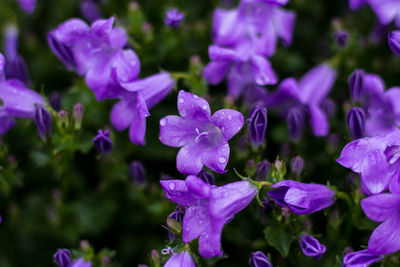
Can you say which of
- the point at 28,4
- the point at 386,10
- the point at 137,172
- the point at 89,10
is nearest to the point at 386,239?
the point at 137,172

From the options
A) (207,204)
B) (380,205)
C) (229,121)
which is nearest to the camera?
(380,205)

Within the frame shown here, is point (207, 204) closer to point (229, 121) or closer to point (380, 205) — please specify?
point (229, 121)

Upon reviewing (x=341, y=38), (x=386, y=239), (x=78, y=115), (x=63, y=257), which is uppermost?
(x=341, y=38)

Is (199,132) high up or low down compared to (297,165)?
up

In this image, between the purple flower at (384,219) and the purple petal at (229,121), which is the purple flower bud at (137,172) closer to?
the purple petal at (229,121)

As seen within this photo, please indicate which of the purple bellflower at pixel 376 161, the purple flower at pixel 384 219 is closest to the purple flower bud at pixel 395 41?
the purple bellflower at pixel 376 161

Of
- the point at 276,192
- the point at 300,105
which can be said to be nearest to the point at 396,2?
the point at 300,105
